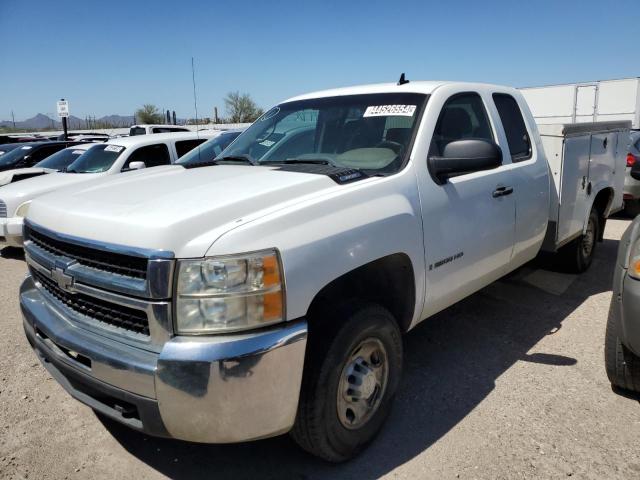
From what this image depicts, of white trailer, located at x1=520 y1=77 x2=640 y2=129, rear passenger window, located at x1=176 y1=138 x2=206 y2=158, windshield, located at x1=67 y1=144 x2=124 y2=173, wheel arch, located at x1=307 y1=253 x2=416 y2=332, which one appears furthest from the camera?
white trailer, located at x1=520 y1=77 x2=640 y2=129

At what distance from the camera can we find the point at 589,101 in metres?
17.8

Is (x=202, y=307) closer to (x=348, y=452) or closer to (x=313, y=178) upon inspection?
(x=313, y=178)

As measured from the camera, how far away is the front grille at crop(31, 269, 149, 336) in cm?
216

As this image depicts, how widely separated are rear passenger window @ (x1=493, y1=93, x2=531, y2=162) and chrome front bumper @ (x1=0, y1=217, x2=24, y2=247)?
609 centimetres

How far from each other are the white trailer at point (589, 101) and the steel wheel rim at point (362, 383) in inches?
615

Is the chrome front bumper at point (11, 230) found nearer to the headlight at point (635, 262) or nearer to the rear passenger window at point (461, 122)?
the rear passenger window at point (461, 122)

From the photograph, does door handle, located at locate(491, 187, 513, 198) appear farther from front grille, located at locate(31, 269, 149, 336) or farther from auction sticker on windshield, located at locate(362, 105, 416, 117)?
Answer: front grille, located at locate(31, 269, 149, 336)

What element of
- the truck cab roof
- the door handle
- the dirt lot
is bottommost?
the dirt lot

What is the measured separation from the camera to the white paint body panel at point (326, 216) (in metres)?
2.13

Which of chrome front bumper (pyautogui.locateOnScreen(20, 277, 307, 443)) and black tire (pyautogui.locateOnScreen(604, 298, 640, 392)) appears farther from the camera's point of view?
black tire (pyautogui.locateOnScreen(604, 298, 640, 392))

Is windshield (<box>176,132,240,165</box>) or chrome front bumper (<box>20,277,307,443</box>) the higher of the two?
windshield (<box>176,132,240,165</box>)

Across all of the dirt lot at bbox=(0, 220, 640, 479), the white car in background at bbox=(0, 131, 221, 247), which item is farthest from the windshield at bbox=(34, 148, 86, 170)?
the dirt lot at bbox=(0, 220, 640, 479)

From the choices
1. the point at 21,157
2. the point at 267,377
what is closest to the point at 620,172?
the point at 267,377

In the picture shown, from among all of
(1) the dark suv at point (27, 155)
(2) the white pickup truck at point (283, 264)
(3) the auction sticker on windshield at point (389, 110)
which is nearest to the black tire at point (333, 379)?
(2) the white pickup truck at point (283, 264)
